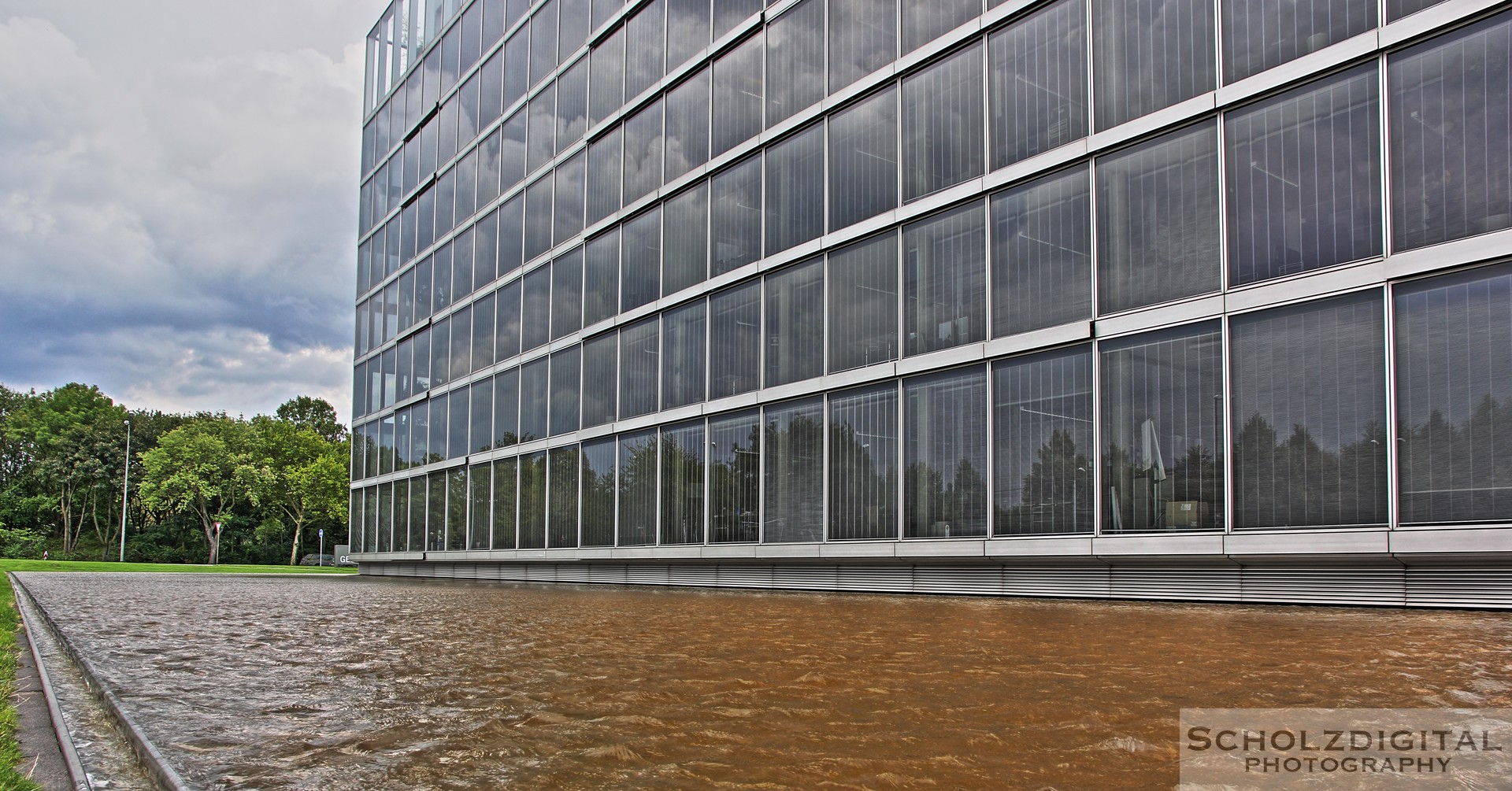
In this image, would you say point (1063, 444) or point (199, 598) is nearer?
point (1063, 444)

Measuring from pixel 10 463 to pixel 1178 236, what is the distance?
101 m

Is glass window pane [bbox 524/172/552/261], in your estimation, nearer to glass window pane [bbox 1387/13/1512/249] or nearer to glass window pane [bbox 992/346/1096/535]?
glass window pane [bbox 992/346/1096/535]

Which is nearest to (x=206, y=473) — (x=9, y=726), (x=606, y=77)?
(x=606, y=77)

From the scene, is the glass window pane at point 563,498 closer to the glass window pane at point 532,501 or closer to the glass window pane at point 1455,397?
the glass window pane at point 532,501

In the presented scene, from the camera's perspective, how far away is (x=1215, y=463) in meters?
13.8

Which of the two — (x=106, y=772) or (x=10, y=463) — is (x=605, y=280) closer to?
(x=106, y=772)

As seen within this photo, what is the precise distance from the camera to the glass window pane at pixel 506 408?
110 ft

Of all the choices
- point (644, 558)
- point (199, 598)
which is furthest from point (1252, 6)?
point (199, 598)

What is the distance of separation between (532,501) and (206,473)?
6273 cm

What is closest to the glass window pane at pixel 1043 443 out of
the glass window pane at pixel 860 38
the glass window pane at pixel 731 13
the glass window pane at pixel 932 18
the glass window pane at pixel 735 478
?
the glass window pane at pixel 932 18

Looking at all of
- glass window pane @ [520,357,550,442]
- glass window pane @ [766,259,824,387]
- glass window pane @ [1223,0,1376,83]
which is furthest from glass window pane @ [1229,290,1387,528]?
glass window pane @ [520,357,550,442]

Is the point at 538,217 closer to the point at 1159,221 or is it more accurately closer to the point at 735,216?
the point at 735,216

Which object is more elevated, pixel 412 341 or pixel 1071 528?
pixel 412 341

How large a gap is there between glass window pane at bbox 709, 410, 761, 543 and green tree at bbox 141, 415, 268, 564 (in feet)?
231
